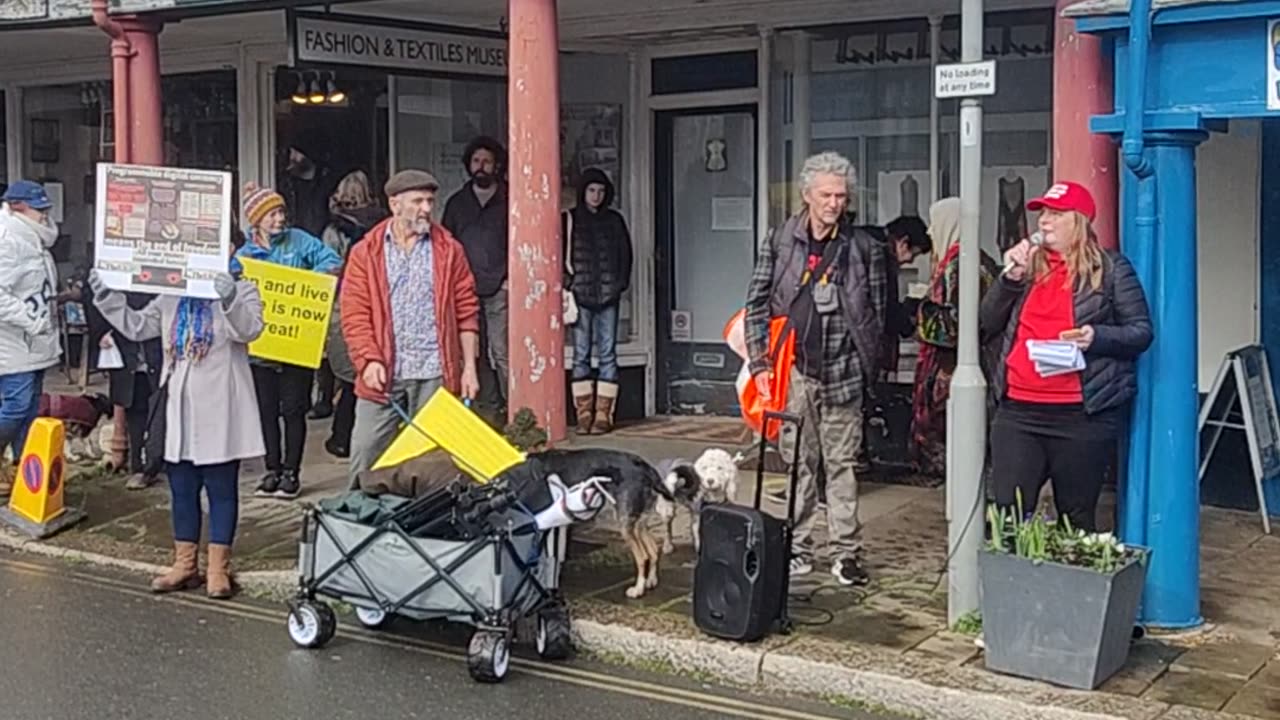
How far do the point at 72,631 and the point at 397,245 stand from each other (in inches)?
92.6

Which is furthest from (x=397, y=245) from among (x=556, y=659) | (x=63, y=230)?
(x=63, y=230)

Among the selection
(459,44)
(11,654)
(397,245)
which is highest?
(459,44)

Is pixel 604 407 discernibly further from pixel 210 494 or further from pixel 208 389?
pixel 208 389

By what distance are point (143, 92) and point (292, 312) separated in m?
2.23

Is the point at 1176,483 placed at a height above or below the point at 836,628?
above

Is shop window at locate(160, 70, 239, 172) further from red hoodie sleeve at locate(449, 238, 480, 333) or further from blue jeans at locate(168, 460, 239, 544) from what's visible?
blue jeans at locate(168, 460, 239, 544)

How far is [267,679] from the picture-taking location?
651 centimetres

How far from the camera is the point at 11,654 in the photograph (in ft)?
22.7

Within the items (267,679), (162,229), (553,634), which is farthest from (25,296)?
(553,634)

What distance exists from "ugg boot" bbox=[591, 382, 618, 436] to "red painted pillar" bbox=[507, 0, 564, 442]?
9.73 feet

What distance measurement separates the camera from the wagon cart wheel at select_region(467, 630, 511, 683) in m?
6.35

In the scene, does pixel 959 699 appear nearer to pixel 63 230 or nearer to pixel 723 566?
pixel 723 566

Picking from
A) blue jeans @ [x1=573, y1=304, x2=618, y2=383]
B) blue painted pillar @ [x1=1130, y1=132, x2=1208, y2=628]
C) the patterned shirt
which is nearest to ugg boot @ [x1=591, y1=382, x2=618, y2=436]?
blue jeans @ [x1=573, y1=304, x2=618, y2=383]

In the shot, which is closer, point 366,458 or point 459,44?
point 366,458
